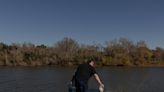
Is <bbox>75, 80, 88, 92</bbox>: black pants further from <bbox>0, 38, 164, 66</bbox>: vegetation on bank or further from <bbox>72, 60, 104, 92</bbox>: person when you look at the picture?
<bbox>0, 38, 164, 66</bbox>: vegetation on bank

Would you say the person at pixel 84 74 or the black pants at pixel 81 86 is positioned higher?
the person at pixel 84 74

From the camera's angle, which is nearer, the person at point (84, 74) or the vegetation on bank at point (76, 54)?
the person at point (84, 74)

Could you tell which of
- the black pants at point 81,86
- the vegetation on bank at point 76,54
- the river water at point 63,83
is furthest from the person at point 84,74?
the vegetation on bank at point 76,54

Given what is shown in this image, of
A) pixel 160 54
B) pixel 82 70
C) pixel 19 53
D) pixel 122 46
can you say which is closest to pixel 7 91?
pixel 82 70

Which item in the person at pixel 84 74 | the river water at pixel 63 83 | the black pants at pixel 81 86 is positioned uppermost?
the person at pixel 84 74

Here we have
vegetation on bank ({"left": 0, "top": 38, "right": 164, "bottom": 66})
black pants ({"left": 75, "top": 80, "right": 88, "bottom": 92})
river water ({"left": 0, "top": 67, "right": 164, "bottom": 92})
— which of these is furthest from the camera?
vegetation on bank ({"left": 0, "top": 38, "right": 164, "bottom": 66})

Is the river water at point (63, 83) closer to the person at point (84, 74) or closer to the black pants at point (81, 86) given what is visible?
the black pants at point (81, 86)

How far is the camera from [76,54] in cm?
10256

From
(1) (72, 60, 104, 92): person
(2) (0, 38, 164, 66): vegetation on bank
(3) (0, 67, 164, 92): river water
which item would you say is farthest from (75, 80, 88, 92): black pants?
(2) (0, 38, 164, 66): vegetation on bank

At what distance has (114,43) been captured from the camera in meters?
106

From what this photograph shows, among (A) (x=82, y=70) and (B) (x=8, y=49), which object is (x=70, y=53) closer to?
Result: (B) (x=8, y=49)

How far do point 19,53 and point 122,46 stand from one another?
37.6 meters

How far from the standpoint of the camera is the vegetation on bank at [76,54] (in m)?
99.4

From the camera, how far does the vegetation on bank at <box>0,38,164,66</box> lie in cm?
9943
